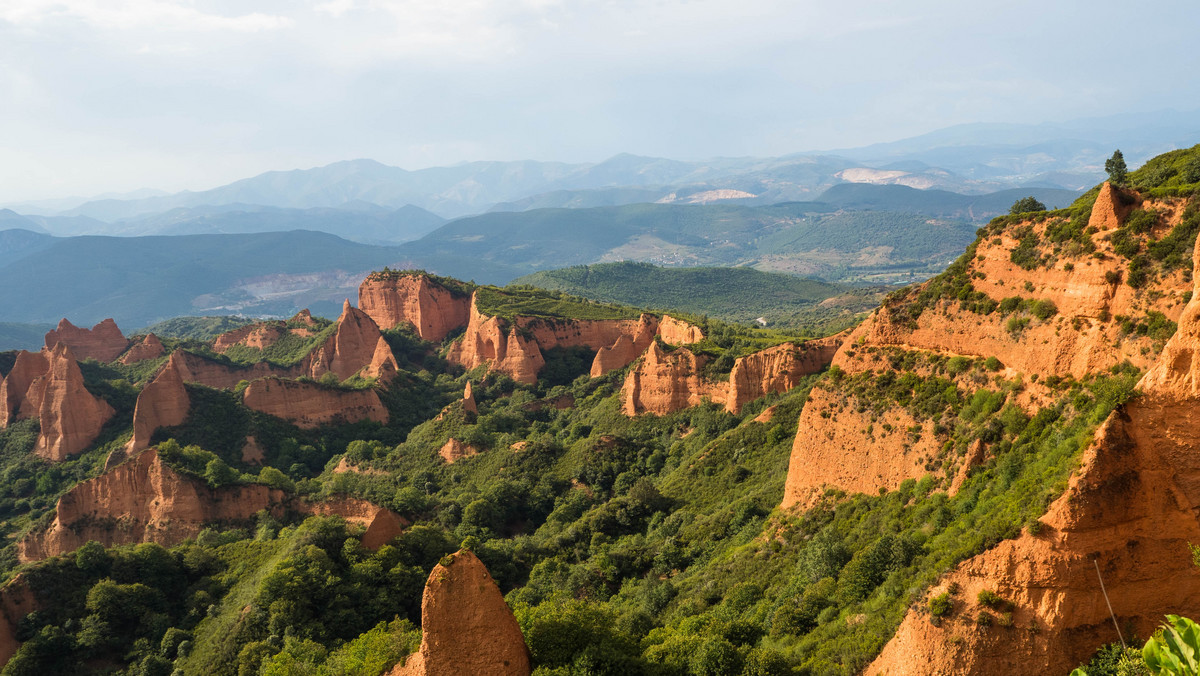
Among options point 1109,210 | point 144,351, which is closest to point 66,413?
point 144,351

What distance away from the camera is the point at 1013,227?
29.8m

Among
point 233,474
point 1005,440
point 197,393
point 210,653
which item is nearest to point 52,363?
point 197,393

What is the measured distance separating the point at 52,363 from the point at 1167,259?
263 feet

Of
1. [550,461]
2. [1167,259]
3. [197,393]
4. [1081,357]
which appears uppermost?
[1167,259]

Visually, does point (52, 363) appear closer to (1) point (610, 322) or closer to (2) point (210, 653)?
(2) point (210, 653)

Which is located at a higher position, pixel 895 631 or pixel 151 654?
pixel 895 631

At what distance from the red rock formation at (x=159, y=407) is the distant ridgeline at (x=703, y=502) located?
0.25 meters

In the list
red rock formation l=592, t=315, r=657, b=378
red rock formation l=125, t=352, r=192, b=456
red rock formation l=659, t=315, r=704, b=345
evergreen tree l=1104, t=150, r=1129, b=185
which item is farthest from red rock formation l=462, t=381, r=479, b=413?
evergreen tree l=1104, t=150, r=1129, b=185

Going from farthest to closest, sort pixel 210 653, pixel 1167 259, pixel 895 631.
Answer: pixel 210 653
pixel 1167 259
pixel 895 631

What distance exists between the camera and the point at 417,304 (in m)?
99.9

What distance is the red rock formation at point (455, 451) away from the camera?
2490 inches

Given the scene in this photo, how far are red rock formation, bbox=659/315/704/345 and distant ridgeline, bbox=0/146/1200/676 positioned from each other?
2393 millimetres

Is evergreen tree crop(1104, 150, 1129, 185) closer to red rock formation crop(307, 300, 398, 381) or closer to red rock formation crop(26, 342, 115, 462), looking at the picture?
red rock formation crop(307, 300, 398, 381)

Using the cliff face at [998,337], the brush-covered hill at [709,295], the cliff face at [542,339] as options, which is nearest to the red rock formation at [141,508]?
the cliff face at [998,337]
